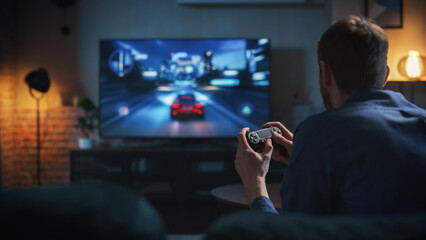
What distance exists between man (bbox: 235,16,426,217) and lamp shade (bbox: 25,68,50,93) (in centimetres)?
382

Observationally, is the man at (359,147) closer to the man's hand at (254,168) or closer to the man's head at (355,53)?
the man's head at (355,53)

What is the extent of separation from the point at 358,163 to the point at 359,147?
3cm

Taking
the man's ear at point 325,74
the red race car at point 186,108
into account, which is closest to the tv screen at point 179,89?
the red race car at point 186,108

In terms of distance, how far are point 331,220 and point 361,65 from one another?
59cm

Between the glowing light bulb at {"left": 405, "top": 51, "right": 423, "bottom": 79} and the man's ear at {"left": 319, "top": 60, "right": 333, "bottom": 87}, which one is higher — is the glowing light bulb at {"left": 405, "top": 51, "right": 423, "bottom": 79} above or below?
above

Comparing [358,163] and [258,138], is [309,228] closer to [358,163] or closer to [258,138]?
[358,163]

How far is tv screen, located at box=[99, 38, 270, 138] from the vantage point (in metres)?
4.27

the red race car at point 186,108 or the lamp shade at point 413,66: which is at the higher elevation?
the lamp shade at point 413,66

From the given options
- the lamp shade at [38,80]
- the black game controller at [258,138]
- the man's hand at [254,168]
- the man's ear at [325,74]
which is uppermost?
the lamp shade at [38,80]

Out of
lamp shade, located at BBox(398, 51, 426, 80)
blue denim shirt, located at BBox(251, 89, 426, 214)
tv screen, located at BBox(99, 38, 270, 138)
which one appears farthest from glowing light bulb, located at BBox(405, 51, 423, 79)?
blue denim shirt, located at BBox(251, 89, 426, 214)

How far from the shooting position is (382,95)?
84 centimetres

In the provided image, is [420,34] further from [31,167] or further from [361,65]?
[31,167]

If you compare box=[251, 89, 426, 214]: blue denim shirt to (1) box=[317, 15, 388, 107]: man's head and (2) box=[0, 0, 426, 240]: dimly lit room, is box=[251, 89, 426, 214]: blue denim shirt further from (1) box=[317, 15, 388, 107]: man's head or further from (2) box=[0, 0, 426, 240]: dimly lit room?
(2) box=[0, 0, 426, 240]: dimly lit room

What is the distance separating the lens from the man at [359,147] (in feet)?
2.44
